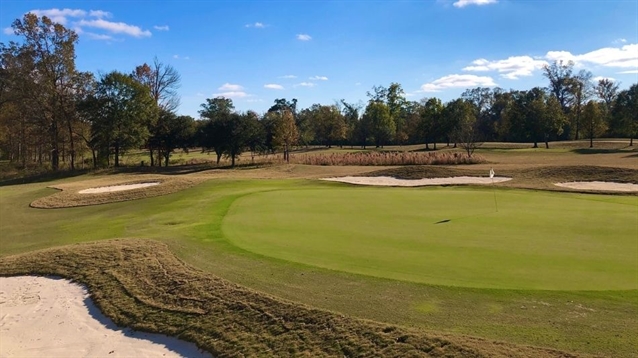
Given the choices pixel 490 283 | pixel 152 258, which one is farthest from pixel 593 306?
pixel 152 258

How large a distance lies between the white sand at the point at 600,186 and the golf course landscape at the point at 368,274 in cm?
842

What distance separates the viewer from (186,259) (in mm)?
11047

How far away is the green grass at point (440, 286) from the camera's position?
677cm

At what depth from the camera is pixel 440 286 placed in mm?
8312

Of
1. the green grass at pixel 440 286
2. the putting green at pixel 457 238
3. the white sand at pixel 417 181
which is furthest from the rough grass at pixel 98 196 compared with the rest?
the white sand at pixel 417 181

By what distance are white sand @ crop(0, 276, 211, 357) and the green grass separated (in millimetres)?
1762

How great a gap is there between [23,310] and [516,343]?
351 inches

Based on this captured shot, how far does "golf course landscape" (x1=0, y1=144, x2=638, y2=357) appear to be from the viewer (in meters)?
6.73

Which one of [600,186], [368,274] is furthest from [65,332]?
[600,186]

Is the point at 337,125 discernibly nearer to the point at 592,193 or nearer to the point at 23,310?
the point at 592,193

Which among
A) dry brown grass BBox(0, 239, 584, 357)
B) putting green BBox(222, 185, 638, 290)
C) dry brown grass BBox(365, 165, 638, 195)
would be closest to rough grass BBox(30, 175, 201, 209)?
putting green BBox(222, 185, 638, 290)

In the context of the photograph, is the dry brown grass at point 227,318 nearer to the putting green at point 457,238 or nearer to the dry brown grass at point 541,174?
the putting green at point 457,238

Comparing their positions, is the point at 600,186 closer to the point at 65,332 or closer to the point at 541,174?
the point at 541,174

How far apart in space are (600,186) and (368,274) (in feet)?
72.8
